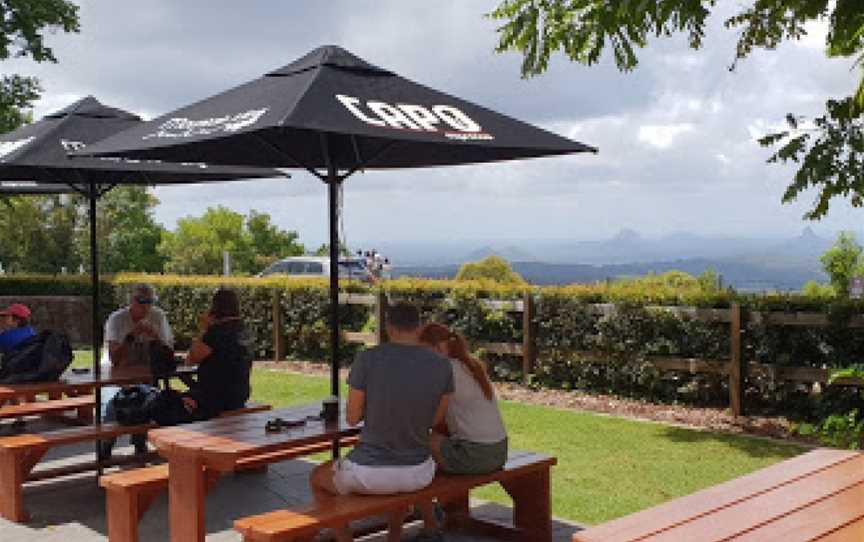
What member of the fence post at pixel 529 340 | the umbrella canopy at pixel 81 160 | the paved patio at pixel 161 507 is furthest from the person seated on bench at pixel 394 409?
the fence post at pixel 529 340

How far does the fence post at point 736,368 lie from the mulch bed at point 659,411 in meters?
0.15

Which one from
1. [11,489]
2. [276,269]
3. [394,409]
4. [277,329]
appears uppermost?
[276,269]

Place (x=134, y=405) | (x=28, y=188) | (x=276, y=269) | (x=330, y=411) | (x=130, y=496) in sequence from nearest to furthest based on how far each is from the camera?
(x=130, y=496) < (x=330, y=411) < (x=134, y=405) < (x=28, y=188) < (x=276, y=269)

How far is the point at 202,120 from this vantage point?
5797mm

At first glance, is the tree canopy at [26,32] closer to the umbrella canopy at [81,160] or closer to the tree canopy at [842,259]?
the umbrella canopy at [81,160]

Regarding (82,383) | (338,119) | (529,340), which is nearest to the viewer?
(338,119)

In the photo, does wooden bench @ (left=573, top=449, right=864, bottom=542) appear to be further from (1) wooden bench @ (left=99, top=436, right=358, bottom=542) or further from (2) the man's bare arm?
(1) wooden bench @ (left=99, top=436, right=358, bottom=542)

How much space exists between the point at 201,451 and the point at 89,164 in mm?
3157

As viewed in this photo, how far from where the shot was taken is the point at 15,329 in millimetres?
8227

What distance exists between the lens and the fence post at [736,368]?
10016 millimetres

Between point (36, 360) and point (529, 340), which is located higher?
point (36, 360)

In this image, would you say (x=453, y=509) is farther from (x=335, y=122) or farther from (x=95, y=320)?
(x=95, y=320)

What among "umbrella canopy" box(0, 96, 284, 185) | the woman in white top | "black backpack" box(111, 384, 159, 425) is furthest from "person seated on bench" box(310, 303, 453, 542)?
"umbrella canopy" box(0, 96, 284, 185)

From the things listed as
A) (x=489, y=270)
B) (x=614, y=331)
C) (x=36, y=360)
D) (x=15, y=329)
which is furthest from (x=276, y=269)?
(x=36, y=360)
